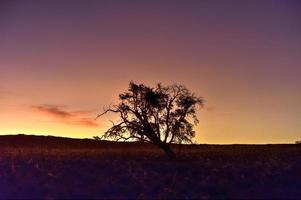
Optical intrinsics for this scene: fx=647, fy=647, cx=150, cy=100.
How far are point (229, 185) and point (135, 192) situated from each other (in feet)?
13.9

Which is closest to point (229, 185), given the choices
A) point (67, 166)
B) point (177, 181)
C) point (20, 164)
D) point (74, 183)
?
point (177, 181)

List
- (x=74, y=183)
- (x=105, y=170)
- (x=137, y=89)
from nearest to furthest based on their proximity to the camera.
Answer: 1. (x=74, y=183)
2. (x=105, y=170)
3. (x=137, y=89)

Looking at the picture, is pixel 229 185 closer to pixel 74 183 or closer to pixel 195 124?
pixel 74 183

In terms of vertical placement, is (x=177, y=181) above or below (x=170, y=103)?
below

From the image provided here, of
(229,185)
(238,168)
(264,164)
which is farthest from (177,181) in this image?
(264,164)

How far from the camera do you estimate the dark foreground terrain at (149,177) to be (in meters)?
26.5

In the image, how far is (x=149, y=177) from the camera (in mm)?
29734

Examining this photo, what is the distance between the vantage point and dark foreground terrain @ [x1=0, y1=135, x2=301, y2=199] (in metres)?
26.5

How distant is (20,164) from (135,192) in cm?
939

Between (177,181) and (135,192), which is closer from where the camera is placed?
(135,192)

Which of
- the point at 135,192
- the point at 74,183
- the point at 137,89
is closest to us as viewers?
the point at 135,192

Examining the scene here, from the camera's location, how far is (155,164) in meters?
34.4

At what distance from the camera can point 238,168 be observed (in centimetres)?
3209

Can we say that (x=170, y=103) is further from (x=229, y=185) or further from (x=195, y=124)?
(x=229, y=185)
